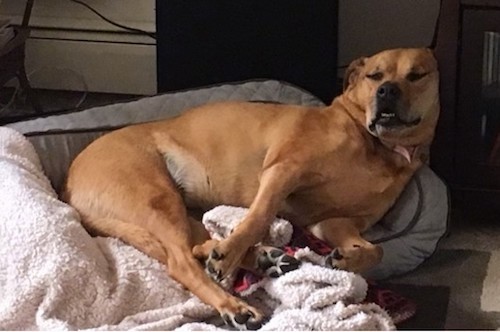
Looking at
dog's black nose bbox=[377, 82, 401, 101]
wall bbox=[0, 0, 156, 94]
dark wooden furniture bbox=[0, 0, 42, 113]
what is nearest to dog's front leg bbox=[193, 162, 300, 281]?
dog's black nose bbox=[377, 82, 401, 101]

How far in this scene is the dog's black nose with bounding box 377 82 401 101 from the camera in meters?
2.26

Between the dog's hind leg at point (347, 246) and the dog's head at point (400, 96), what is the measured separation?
21cm

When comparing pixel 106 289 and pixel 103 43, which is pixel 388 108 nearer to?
pixel 106 289

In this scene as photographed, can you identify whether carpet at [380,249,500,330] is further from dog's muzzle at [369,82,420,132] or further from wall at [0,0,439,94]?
wall at [0,0,439,94]

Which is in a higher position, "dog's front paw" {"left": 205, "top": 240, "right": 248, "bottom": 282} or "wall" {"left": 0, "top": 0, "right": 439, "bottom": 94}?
"wall" {"left": 0, "top": 0, "right": 439, "bottom": 94}

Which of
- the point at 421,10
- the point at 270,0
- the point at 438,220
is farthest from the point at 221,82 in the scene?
the point at 438,220

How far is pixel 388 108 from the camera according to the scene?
2.27 metres

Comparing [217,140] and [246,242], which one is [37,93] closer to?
[217,140]

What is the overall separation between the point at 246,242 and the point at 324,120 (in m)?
0.40

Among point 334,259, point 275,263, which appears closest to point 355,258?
point 334,259

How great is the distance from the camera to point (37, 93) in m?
3.38

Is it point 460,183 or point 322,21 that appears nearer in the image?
point 460,183

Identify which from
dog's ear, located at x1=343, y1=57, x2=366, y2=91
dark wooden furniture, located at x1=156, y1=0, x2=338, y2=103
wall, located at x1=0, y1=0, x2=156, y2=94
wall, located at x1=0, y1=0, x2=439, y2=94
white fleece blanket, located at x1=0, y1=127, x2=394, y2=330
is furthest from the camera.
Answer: wall, located at x1=0, y1=0, x2=156, y2=94

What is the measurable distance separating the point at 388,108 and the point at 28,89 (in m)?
1.22
